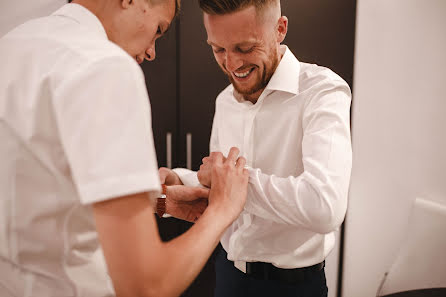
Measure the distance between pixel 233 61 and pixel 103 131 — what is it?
87cm

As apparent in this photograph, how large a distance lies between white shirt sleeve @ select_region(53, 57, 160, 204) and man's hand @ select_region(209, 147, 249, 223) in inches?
13.1

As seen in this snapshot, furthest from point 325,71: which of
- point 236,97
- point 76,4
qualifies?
point 76,4

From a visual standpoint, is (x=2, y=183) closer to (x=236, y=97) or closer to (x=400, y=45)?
(x=236, y=97)

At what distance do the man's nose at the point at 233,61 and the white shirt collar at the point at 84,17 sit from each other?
2.11 ft

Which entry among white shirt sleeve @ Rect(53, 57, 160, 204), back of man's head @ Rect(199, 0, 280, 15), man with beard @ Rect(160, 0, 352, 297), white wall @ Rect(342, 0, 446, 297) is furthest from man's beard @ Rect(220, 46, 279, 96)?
white wall @ Rect(342, 0, 446, 297)

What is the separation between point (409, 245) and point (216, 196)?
1.66 m

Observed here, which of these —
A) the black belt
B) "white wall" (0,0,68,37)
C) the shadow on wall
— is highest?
"white wall" (0,0,68,37)

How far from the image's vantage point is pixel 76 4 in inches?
27.7

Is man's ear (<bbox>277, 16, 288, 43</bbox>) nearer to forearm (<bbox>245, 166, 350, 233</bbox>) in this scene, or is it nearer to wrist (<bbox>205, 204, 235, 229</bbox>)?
forearm (<bbox>245, 166, 350, 233</bbox>)

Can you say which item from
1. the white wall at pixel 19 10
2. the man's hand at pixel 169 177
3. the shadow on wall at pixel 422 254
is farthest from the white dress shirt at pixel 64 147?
the shadow on wall at pixel 422 254

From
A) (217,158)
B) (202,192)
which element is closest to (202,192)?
(202,192)

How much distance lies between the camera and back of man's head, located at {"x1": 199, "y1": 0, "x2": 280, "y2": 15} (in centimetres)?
117

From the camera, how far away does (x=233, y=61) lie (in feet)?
4.15

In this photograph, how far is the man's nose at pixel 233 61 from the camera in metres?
1.25
